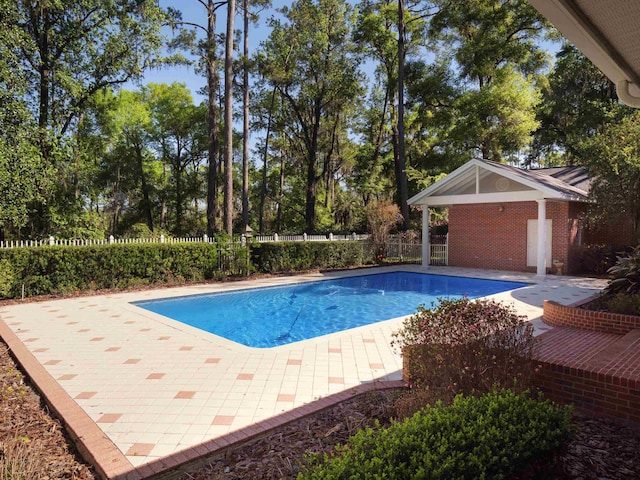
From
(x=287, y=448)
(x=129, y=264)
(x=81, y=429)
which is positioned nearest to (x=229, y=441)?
(x=287, y=448)

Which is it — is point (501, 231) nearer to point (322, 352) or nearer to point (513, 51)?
point (513, 51)

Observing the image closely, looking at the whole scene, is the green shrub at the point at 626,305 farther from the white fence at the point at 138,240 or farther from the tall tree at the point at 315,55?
the tall tree at the point at 315,55

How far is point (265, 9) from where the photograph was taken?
71.7 ft

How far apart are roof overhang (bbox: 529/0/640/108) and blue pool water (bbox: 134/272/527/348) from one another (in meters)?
6.38

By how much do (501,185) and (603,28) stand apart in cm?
1472

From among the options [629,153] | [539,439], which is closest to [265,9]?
[629,153]

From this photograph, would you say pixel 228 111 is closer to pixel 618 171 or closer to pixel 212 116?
pixel 212 116

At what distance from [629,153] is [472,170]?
19.1 feet

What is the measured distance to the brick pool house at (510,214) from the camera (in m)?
14.5

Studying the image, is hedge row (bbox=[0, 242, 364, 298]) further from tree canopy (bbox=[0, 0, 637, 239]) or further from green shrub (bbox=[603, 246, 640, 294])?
green shrub (bbox=[603, 246, 640, 294])

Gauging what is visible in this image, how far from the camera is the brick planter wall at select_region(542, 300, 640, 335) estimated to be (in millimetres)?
5723

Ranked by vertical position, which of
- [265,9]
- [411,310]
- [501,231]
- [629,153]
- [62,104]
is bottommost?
[411,310]

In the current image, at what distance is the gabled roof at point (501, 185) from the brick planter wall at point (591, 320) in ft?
28.0

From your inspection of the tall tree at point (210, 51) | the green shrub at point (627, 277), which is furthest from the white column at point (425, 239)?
the green shrub at point (627, 277)
